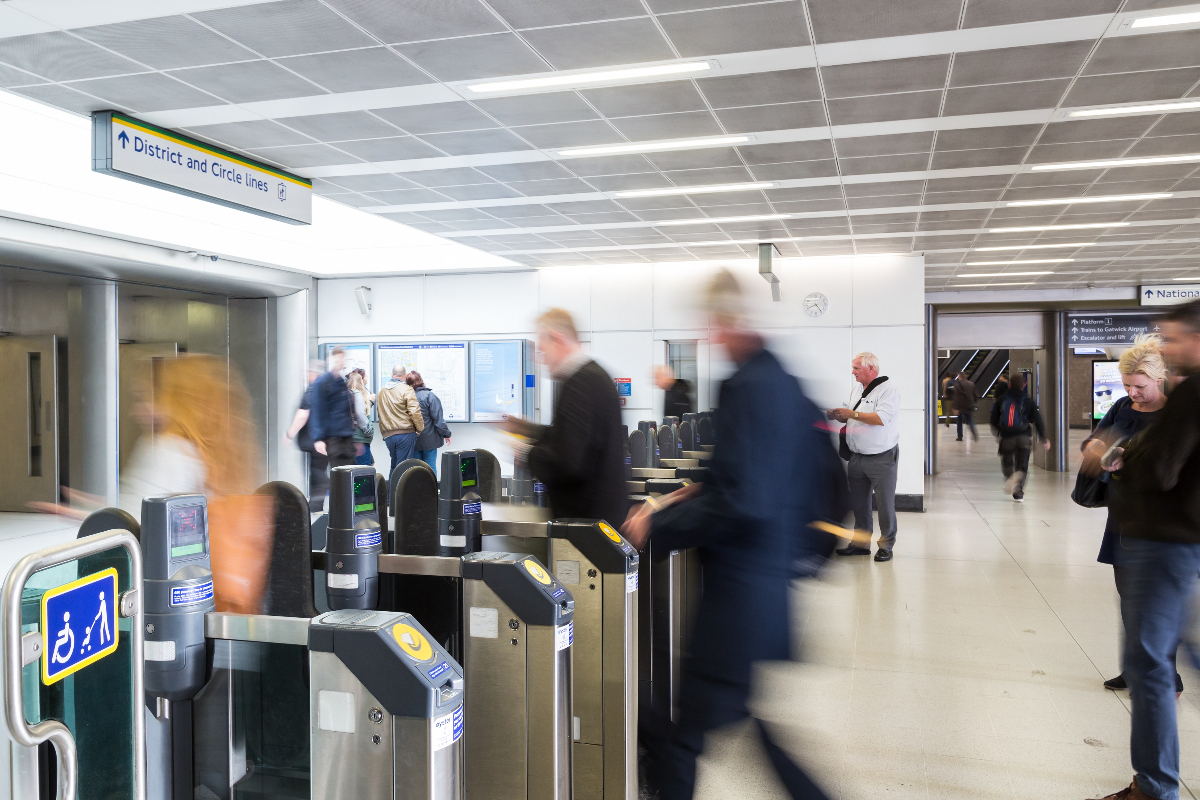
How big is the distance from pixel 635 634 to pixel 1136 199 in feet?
22.0

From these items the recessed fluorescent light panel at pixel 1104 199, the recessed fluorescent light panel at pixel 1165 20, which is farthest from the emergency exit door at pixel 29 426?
the recessed fluorescent light panel at pixel 1104 199

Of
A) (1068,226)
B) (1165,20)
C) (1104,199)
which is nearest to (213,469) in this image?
(1165,20)

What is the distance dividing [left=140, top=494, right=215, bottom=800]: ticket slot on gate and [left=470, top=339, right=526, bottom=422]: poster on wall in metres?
8.56

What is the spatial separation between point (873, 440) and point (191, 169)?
496 cm

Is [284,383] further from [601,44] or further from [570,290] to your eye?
[601,44]

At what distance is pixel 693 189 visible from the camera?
6.76m

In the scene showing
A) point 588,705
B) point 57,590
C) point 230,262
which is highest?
point 230,262

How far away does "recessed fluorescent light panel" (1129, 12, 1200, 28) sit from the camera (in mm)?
3633

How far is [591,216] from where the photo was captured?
7730 millimetres

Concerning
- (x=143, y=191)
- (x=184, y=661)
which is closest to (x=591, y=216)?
(x=143, y=191)

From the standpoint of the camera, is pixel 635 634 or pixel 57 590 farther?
pixel 635 634

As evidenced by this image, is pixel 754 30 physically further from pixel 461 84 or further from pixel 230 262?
pixel 230 262

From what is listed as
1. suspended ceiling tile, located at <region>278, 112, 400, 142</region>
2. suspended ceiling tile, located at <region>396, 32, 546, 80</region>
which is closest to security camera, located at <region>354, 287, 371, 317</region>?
suspended ceiling tile, located at <region>278, 112, 400, 142</region>

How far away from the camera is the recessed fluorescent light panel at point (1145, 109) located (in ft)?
15.7
